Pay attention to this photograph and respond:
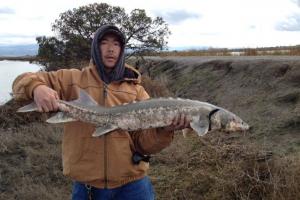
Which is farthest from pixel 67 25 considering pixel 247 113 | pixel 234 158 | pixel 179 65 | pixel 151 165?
pixel 234 158

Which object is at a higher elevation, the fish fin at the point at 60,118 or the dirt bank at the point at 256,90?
the fish fin at the point at 60,118

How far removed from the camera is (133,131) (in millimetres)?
4102

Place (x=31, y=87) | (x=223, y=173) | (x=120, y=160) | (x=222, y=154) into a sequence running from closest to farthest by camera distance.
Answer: (x=31, y=87) < (x=120, y=160) < (x=223, y=173) < (x=222, y=154)

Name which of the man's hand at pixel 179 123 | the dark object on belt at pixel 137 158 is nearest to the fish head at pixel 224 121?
the man's hand at pixel 179 123

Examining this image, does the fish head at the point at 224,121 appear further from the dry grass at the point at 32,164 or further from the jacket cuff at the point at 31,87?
the dry grass at the point at 32,164

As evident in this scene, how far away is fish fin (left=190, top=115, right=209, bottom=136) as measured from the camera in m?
3.79

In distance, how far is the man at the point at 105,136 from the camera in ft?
12.7

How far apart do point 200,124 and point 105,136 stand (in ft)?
2.46

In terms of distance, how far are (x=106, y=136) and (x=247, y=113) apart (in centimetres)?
730

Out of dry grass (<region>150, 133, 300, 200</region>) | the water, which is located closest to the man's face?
dry grass (<region>150, 133, 300, 200</region>)

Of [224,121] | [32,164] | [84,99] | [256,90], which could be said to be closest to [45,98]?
[84,99]

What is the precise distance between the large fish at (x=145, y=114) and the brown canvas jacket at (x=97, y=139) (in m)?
0.11

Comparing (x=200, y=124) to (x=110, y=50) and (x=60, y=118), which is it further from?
(x=60, y=118)

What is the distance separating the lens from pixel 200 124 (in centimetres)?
383
